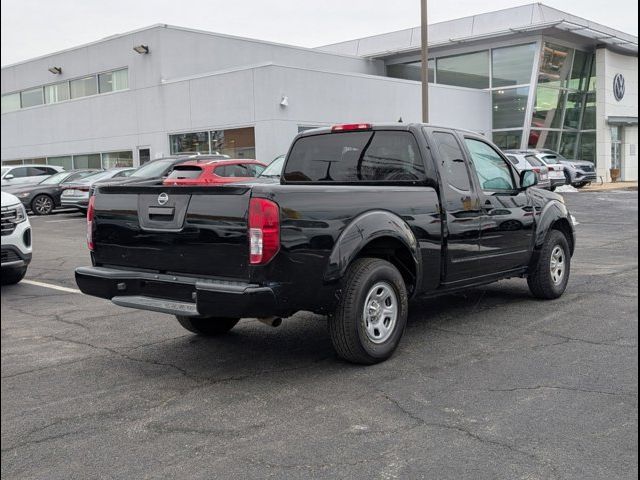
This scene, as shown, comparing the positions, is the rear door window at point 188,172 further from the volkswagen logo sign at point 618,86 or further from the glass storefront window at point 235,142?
the volkswagen logo sign at point 618,86

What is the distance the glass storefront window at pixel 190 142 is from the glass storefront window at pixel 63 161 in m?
8.55

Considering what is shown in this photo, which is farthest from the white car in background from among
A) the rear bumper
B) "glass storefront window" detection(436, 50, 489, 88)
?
the rear bumper

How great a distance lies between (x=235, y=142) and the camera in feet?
87.8

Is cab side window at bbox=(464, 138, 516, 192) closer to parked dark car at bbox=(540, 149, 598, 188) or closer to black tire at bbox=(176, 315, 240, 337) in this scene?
black tire at bbox=(176, 315, 240, 337)

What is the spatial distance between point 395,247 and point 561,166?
83.7 feet

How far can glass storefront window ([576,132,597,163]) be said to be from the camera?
132 ft

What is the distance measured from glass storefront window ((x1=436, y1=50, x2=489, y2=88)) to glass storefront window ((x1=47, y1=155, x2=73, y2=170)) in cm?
1967

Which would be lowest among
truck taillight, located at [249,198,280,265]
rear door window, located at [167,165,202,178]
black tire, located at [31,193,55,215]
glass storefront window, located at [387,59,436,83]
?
black tire, located at [31,193,55,215]

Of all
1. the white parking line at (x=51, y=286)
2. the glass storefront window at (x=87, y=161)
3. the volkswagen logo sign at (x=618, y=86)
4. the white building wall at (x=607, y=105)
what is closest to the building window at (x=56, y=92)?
the glass storefront window at (x=87, y=161)

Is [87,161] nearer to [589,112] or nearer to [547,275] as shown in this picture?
[589,112]

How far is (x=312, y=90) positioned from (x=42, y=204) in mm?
10403

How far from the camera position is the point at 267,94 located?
25344 millimetres

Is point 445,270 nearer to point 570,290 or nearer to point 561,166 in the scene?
point 570,290

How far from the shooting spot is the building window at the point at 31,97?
38.1 m
